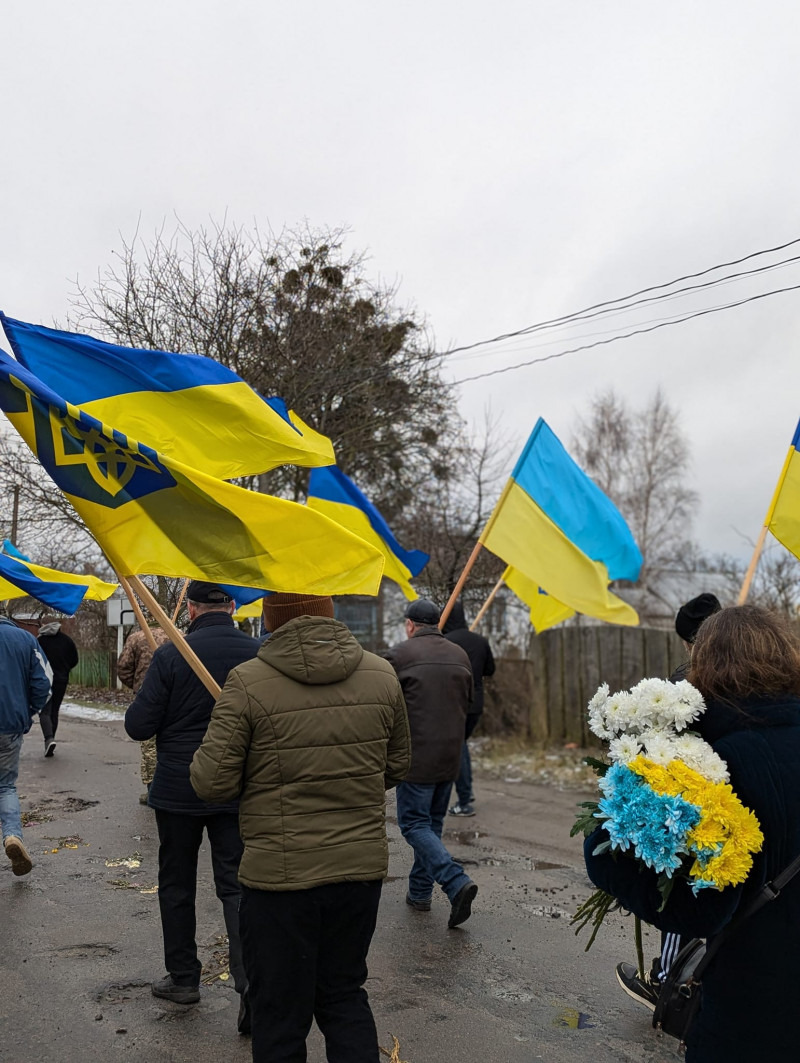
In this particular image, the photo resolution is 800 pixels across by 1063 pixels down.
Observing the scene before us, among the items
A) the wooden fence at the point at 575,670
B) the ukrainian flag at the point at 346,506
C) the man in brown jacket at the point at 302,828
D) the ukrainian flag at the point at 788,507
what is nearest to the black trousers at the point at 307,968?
the man in brown jacket at the point at 302,828

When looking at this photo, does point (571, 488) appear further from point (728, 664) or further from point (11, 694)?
point (728, 664)

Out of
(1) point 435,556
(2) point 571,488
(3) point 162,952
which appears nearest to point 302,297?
(1) point 435,556

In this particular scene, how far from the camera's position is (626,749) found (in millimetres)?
2348

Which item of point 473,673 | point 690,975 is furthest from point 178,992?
point 473,673

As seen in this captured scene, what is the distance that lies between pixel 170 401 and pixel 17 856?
123 inches

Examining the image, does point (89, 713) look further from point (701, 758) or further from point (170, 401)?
point (701, 758)

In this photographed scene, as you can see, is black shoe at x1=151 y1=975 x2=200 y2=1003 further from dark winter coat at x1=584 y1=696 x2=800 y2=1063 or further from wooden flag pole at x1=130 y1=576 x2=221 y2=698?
dark winter coat at x1=584 y1=696 x2=800 y2=1063

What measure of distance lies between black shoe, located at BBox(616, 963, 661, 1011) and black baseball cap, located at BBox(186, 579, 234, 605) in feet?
8.49

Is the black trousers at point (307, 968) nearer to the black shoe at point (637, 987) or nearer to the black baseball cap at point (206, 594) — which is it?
the black shoe at point (637, 987)

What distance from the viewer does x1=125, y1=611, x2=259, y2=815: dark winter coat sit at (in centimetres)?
413

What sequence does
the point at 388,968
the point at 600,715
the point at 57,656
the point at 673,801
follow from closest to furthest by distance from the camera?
the point at 673,801
the point at 600,715
the point at 388,968
the point at 57,656

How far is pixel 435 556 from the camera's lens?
50.8 feet

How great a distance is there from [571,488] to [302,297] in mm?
10520

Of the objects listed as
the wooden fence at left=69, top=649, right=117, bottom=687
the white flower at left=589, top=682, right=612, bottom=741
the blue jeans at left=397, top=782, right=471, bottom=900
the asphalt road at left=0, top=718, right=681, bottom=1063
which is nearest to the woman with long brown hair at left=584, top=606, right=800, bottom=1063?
the white flower at left=589, top=682, right=612, bottom=741
